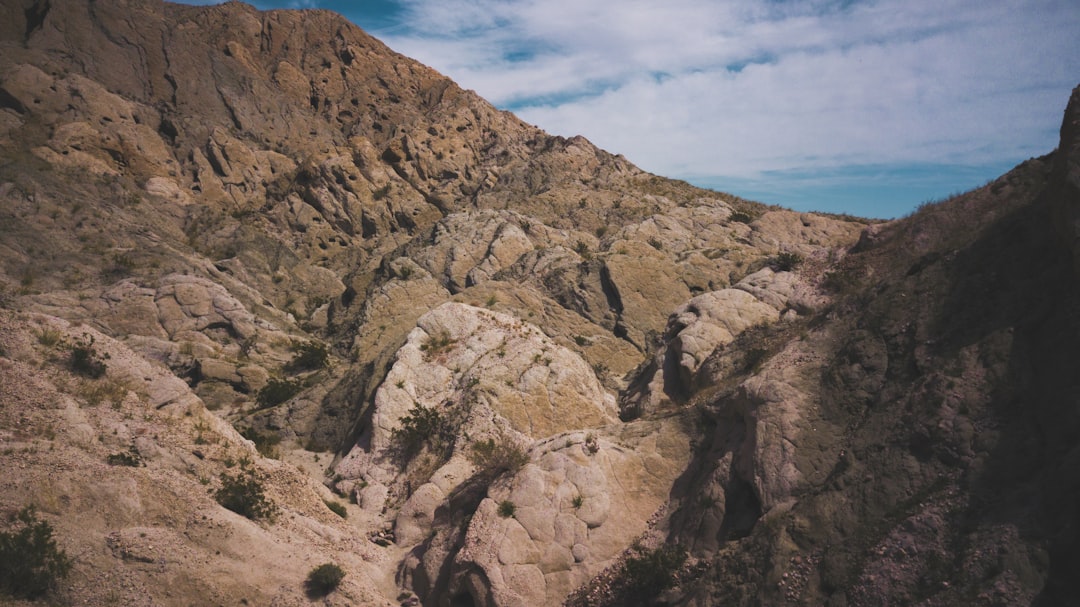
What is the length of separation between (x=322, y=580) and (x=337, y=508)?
6.94m

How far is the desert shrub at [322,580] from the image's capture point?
61.1ft

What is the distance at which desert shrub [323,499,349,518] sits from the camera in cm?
2531

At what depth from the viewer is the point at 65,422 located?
61.3 ft

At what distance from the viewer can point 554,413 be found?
95.3 ft

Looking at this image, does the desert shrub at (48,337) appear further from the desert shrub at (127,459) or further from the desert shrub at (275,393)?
the desert shrub at (275,393)

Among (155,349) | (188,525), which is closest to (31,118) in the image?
(155,349)

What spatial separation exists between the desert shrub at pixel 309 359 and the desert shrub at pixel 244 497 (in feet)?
64.1

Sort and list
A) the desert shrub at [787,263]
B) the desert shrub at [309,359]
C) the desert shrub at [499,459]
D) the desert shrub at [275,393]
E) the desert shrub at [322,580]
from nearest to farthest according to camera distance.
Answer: the desert shrub at [322,580], the desert shrub at [499,459], the desert shrub at [275,393], the desert shrub at [787,263], the desert shrub at [309,359]

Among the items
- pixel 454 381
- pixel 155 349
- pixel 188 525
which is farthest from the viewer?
pixel 155 349

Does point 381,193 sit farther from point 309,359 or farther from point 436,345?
point 436,345

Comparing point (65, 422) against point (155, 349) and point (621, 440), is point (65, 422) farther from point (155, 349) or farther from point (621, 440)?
point (155, 349)

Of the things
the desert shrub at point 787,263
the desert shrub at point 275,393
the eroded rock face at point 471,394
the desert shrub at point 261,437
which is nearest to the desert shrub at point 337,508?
the eroded rock face at point 471,394

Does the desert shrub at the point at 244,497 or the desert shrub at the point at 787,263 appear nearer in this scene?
the desert shrub at the point at 244,497

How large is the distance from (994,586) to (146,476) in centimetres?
2094
